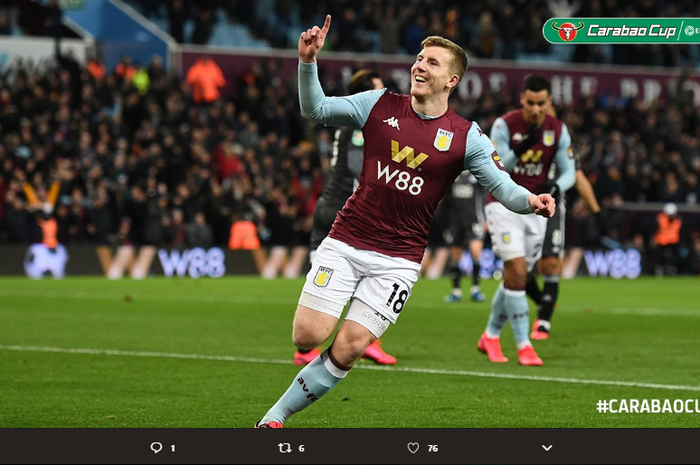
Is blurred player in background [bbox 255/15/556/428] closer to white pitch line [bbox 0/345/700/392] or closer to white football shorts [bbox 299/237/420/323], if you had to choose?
white football shorts [bbox 299/237/420/323]

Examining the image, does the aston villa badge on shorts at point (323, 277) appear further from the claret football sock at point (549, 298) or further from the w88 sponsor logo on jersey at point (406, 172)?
the claret football sock at point (549, 298)

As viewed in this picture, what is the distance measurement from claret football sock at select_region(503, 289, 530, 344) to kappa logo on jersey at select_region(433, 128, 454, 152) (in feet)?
13.5

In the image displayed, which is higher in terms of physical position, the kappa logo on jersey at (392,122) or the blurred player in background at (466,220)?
the kappa logo on jersey at (392,122)

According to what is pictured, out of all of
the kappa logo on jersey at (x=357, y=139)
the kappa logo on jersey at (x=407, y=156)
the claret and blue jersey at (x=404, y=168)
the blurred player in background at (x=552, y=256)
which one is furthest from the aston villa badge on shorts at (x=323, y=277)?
the blurred player in background at (x=552, y=256)

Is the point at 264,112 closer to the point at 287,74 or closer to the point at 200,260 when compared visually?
the point at 287,74

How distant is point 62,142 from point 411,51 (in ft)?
43.2

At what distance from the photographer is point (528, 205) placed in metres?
6.77

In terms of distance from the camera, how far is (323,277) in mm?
6922

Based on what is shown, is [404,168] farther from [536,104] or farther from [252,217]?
[252,217]

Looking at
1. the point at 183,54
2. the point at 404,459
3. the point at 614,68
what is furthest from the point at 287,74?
the point at 404,459

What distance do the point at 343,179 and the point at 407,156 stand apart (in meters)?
3.80

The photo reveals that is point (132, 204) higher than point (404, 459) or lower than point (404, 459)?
lower

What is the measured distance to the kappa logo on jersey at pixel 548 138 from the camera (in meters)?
11.4

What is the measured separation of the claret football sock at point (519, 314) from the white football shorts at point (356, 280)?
13.1 ft
